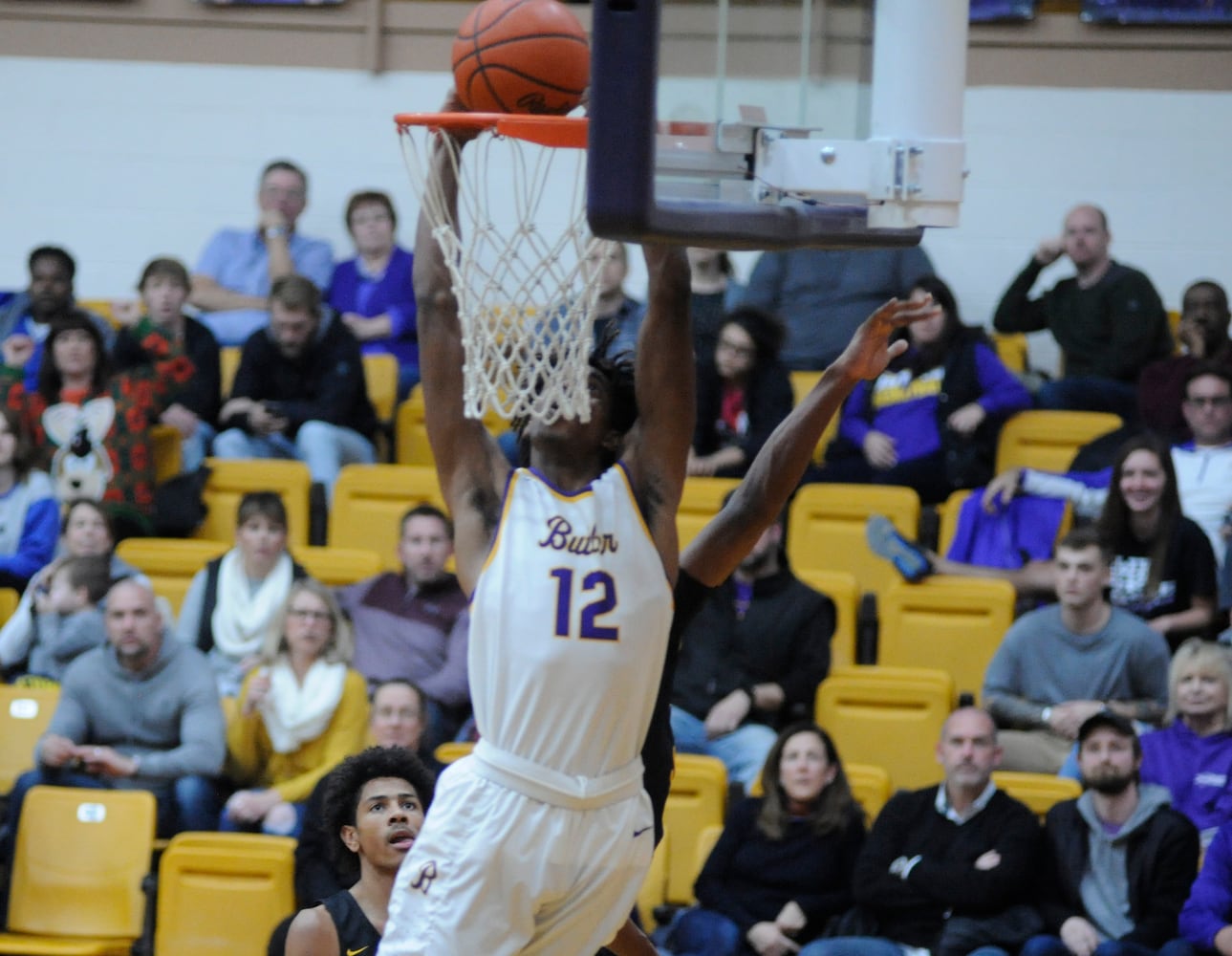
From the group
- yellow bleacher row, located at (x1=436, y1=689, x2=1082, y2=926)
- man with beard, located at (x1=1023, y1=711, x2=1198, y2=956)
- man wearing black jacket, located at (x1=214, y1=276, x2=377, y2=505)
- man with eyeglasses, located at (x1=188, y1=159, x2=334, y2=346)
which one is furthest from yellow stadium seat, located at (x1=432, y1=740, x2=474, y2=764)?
man with eyeglasses, located at (x1=188, y1=159, x2=334, y2=346)

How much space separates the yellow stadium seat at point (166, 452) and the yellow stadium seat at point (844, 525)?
271 cm

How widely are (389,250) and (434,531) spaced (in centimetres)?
235

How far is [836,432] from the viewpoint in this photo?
27.1 ft

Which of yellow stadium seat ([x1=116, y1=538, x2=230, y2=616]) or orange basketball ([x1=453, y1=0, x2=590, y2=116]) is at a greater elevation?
orange basketball ([x1=453, y1=0, x2=590, y2=116])

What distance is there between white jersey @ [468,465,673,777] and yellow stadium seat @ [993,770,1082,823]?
2795 mm

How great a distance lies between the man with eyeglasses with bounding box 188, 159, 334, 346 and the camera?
9.17 meters

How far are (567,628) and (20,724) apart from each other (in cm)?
401

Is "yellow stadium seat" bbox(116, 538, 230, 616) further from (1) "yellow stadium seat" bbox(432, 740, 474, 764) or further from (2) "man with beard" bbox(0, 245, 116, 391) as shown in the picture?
(1) "yellow stadium seat" bbox(432, 740, 474, 764)

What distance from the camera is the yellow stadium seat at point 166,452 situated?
834cm

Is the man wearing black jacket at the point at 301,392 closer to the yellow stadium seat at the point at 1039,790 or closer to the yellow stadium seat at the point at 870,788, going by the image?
the yellow stadium seat at the point at 870,788

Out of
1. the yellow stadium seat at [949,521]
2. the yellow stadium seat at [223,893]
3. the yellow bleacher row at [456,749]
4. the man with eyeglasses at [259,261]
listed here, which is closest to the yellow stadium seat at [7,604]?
the yellow bleacher row at [456,749]

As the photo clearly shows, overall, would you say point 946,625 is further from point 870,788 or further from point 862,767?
point 870,788

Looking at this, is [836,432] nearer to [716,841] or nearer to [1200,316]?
[1200,316]

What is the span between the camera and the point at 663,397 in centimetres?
381
